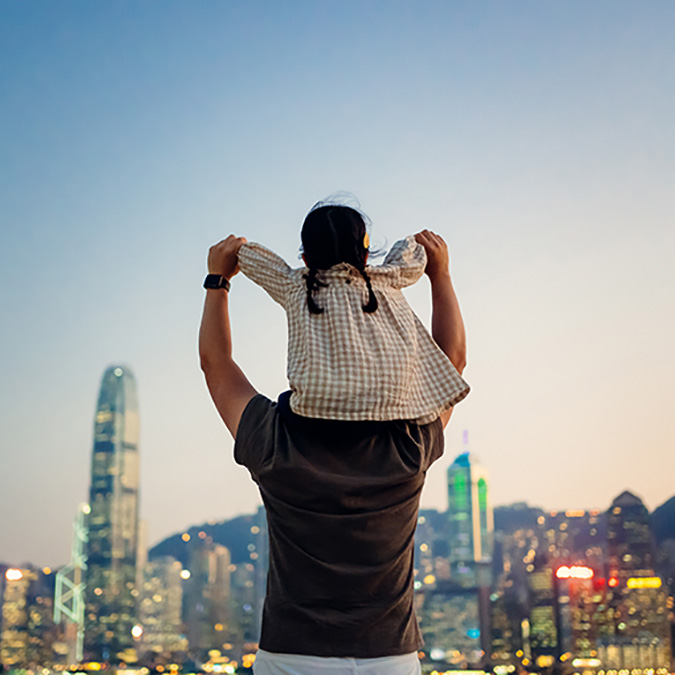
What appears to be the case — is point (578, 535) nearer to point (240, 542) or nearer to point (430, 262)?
point (240, 542)

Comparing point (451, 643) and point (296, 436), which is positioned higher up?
point (296, 436)

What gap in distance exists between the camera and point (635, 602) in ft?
149

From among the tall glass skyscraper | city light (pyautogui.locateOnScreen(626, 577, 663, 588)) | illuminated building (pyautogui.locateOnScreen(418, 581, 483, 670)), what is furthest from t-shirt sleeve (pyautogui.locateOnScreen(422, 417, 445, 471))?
the tall glass skyscraper

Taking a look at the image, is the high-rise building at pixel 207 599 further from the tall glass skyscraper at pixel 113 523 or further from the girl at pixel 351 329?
the girl at pixel 351 329

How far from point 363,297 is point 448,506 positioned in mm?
82284

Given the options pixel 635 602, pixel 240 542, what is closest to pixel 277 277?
pixel 635 602

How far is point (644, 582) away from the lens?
46562 mm

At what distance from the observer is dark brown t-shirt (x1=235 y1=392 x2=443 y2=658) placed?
949 mm

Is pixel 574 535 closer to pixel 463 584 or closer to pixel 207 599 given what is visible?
pixel 463 584

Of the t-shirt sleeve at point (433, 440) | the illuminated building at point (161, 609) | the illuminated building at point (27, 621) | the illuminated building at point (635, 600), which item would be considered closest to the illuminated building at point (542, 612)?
the illuminated building at point (635, 600)

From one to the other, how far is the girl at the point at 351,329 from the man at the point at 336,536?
0.04 metres

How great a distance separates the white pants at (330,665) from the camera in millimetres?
925

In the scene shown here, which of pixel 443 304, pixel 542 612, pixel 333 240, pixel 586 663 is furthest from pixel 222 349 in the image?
pixel 542 612

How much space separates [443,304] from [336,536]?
0.39 metres
